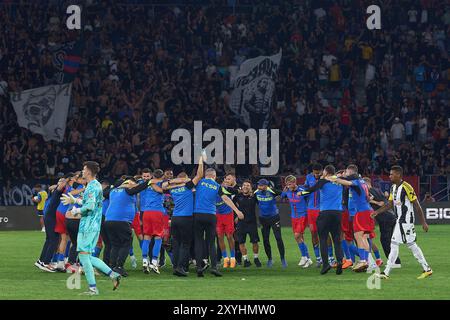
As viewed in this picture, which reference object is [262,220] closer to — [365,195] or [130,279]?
[365,195]

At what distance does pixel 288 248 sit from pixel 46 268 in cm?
1019

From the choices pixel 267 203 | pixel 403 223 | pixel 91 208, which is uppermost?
pixel 91 208

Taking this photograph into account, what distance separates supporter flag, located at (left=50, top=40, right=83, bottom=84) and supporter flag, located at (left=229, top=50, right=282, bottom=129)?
725cm

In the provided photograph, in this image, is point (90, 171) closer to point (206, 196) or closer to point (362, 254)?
point (206, 196)

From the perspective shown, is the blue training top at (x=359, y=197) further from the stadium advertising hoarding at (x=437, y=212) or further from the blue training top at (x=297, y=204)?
the stadium advertising hoarding at (x=437, y=212)

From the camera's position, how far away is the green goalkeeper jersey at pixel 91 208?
18844 millimetres

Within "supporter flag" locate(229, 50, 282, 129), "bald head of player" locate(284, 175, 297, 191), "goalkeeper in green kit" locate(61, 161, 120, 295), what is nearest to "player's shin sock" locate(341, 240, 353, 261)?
"bald head of player" locate(284, 175, 297, 191)

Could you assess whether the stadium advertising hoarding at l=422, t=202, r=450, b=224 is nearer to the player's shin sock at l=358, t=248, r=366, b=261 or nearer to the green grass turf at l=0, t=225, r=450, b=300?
the green grass turf at l=0, t=225, r=450, b=300

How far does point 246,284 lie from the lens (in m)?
21.7

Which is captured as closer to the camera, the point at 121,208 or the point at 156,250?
the point at 121,208

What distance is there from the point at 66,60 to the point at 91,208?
97.5 feet

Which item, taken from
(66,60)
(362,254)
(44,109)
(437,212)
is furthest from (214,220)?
(66,60)

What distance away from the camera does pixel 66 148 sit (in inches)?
1774

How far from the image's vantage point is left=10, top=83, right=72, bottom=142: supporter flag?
44.9m
